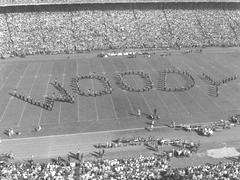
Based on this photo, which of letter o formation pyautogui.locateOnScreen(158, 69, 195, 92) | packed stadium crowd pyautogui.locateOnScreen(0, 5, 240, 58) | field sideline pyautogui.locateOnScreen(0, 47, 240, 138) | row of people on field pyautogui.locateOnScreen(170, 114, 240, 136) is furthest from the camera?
packed stadium crowd pyautogui.locateOnScreen(0, 5, 240, 58)

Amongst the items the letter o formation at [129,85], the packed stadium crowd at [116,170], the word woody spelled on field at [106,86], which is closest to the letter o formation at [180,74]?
the word woody spelled on field at [106,86]

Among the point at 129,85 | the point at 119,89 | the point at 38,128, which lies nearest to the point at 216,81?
the point at 129,85

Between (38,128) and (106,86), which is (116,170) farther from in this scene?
(106,86)

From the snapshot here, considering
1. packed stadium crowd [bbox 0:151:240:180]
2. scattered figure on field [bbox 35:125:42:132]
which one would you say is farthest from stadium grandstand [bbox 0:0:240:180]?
scattered figure on field [bbox 35:125:42:132]

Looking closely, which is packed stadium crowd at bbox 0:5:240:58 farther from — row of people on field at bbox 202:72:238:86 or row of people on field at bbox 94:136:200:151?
row of people on field at bbox 94:136:200:151

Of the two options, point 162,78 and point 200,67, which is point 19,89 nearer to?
point 162,78
